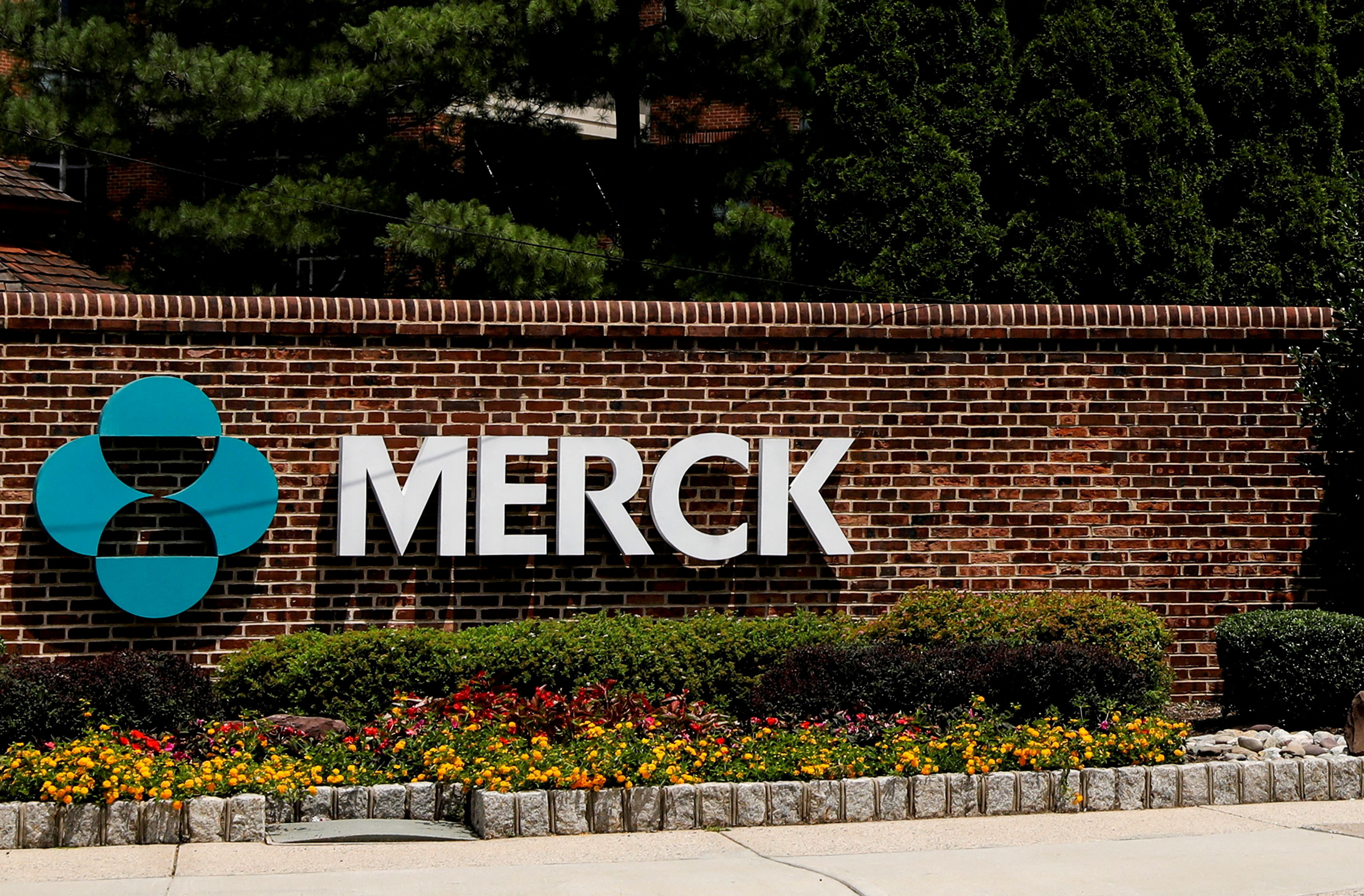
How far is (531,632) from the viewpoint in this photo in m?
9.49

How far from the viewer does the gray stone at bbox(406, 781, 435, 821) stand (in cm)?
709

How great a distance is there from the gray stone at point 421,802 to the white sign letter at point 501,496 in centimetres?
300

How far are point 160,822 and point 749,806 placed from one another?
8.63ft

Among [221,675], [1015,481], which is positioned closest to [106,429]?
[221,675]

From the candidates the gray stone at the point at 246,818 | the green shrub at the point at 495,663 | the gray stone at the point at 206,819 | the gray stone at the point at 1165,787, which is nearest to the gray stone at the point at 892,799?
the gray stone at the point at 1165,787

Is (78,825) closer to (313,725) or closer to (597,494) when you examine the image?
(313,725)

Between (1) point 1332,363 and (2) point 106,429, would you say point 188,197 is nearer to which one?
(2) point 106,429

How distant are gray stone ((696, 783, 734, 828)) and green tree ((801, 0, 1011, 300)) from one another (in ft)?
26.3

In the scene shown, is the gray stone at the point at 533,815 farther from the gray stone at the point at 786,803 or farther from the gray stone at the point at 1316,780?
the gray stone at the point at 1316,780

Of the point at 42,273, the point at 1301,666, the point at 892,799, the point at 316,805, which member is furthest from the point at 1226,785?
the point at 42,273

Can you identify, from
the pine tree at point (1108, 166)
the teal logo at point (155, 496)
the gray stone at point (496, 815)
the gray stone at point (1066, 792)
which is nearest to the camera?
the gray stone at point (496, 815)

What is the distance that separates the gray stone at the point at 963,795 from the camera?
7363mm

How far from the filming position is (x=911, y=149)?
14.5 metres

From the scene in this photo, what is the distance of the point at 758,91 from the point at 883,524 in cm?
990
